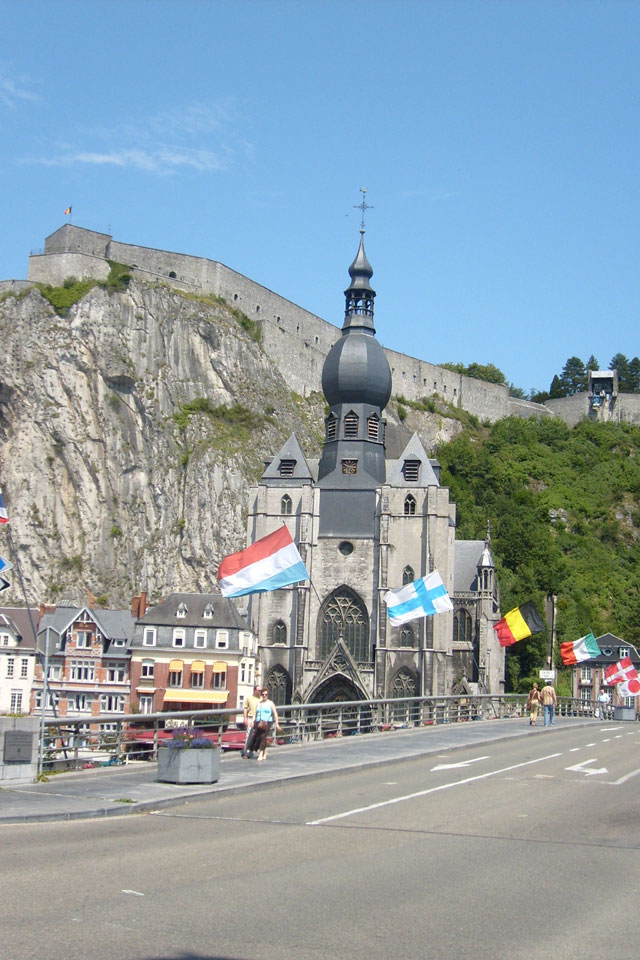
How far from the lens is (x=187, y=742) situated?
49.3 ft

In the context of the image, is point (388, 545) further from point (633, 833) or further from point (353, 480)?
point (633, 833)

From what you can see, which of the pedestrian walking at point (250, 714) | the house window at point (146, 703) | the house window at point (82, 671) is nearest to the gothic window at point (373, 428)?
the house window at point (146, 703)

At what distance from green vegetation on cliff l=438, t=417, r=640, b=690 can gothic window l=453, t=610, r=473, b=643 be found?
33.8ft

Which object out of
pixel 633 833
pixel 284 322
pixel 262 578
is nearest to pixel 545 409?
pixel 284 322

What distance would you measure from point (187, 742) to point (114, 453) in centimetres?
6070

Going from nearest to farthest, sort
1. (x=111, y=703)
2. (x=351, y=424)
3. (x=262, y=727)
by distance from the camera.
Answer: (x=262, y=727)
(x=351, y=424)
(x=111, y=703)

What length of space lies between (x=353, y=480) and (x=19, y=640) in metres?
18.4

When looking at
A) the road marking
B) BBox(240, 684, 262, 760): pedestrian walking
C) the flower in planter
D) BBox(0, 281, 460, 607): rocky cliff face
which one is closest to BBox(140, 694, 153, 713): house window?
BBox(0, 281, 460, 607): rocky cliff face

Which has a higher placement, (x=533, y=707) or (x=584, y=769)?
(x=533, y=707)

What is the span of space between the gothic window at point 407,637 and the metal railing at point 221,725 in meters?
2.84

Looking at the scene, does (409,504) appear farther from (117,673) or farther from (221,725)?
(221,725)

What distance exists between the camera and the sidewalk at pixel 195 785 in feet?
40.9

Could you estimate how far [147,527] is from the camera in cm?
7375

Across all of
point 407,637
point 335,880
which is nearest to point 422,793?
point 335,880
